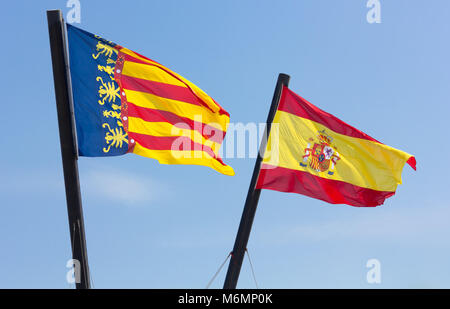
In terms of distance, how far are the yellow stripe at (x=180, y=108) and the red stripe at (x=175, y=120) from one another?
0.28ft

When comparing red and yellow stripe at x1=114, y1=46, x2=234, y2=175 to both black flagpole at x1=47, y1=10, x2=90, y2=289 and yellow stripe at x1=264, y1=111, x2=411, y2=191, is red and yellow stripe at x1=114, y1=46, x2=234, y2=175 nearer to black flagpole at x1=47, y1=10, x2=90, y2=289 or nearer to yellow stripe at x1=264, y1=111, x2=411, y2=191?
yellow stripe at x1=264, y1=111, x2=411, y2=191

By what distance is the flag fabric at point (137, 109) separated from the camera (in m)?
12.5

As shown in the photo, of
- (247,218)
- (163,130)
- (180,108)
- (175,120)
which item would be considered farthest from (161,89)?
(247,218)

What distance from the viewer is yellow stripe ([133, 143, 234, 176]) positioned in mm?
12945

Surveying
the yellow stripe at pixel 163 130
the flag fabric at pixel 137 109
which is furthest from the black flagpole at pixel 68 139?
the yellow stripe at pixel 163 130

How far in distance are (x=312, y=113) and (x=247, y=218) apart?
319 cm

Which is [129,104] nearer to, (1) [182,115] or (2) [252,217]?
(1) [182,115]

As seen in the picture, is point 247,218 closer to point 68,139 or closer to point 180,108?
point 180,108

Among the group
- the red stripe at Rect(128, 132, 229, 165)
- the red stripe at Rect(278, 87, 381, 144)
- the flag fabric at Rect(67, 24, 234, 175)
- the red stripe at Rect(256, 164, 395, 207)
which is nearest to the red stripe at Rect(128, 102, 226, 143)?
the flag fabric at Rect(67, 24, 234, 175)

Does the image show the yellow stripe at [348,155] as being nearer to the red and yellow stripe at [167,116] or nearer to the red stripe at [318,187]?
the red stripe at [318,187]

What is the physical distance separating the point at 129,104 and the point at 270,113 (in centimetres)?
319

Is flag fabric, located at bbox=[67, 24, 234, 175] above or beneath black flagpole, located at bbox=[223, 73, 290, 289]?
above

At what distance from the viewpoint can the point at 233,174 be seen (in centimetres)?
1358
